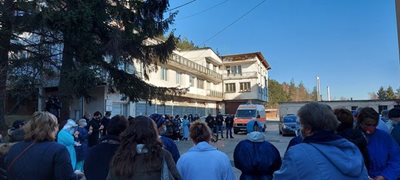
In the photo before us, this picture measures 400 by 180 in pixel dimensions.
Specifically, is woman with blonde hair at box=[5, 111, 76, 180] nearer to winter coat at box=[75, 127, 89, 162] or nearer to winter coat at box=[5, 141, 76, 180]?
winter coat at box=[5, 141, 76, 180]

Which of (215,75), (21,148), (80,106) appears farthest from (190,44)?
(21,148)

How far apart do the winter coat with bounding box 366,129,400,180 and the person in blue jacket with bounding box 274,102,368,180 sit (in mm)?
1542

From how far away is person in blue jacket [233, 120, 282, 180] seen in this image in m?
4.22

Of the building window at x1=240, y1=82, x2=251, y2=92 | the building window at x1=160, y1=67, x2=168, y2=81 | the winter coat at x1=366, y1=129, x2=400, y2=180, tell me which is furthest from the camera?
the building window at x1=240, y1=82, x2=251, y2=92

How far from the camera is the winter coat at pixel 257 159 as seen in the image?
13.8 feet

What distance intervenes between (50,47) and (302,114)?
14.3 metres

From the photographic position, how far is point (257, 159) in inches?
166

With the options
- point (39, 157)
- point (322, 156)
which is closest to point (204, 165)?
point (322, 156)

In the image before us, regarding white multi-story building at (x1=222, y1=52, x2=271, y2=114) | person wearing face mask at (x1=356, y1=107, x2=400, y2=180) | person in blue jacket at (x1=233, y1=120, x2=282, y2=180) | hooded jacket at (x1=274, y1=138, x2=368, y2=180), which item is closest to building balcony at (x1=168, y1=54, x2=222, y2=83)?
white multi-story building at (x1=222, y1=52, x2=271, y2=114)

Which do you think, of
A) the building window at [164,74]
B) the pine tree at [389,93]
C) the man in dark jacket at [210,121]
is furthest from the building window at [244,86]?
the pine tree at [389,93]

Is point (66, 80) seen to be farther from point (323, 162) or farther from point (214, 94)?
point (214, 94)

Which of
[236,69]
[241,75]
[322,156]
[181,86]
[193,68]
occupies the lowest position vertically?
[322,156]

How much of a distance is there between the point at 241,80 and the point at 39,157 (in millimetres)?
55753

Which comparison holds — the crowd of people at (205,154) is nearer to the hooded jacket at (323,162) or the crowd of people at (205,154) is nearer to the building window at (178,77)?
the hooded jacket at (323,162)
